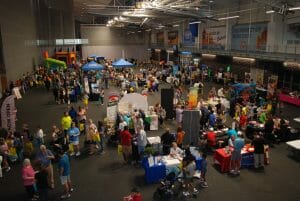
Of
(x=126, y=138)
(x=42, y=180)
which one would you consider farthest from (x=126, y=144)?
(x=42, y=180)

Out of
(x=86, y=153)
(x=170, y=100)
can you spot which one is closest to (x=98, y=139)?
(x=86, y=153)

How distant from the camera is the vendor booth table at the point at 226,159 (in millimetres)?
9062

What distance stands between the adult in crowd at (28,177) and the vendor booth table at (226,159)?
20.4 ft

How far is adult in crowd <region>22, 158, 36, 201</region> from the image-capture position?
22.8 ft

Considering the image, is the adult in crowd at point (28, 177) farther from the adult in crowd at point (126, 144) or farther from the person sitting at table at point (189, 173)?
the person sitting at table at point (189, 173)

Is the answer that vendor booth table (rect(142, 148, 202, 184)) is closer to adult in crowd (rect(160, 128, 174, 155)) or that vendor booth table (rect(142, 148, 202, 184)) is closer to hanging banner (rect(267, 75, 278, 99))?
adult in crowd (rect(160, 128, 174, 155))

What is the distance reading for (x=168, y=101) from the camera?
48.2 ft

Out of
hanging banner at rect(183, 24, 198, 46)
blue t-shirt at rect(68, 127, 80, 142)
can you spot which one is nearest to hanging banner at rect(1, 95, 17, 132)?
blue t-shirt at rect(68, 127, 80, 142)

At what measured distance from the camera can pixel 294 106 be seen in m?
18.8

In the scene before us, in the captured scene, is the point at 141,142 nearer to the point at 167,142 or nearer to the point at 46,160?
the point at 167,142

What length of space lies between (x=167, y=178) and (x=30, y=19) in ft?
93.0

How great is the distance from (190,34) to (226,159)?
3111 cm

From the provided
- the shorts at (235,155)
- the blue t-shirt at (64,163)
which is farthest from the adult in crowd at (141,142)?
the shorts at (235,155)

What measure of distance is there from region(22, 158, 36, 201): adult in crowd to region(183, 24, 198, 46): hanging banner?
3215 cm
